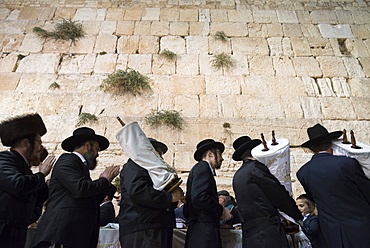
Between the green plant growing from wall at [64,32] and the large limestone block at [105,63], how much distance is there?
1.05 metres

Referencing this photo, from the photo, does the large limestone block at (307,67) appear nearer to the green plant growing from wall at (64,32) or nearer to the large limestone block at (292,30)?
the large limestone block at (292,30)

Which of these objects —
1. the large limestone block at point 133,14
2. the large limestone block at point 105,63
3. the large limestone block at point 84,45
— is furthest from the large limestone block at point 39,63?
the large limestone block at point 133,14

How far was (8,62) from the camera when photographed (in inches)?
311

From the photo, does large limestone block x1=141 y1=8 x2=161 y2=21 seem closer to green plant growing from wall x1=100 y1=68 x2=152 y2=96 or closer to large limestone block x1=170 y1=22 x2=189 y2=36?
large limestone block x1=170 y1=22 x2=189 y2=36

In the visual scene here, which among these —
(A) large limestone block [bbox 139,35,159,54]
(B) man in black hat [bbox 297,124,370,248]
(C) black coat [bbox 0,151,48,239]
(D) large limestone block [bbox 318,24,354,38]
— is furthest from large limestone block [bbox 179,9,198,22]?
(C) black coat [bbox 0,151,48,239]

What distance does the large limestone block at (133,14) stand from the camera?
910 centimetres

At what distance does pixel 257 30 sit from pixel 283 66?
1.52 meters

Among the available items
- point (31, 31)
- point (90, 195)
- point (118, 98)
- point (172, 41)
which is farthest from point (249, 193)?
point (31, 31)

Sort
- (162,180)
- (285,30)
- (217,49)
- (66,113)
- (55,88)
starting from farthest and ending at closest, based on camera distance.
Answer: (285,30) < (217,49) < (55,88) < (66,113) < (162,180)

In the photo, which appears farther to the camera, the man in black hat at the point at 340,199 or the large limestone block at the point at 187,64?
the large limestone block at the point at 187,64

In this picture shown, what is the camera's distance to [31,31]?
28.4 feet

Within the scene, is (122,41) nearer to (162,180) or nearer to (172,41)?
(172,41)

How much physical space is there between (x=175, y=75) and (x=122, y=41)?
Result: 1890 mm

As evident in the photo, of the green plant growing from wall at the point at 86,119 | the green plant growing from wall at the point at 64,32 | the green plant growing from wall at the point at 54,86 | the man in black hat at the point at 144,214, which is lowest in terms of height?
the man in black hat at the point at 144,214
